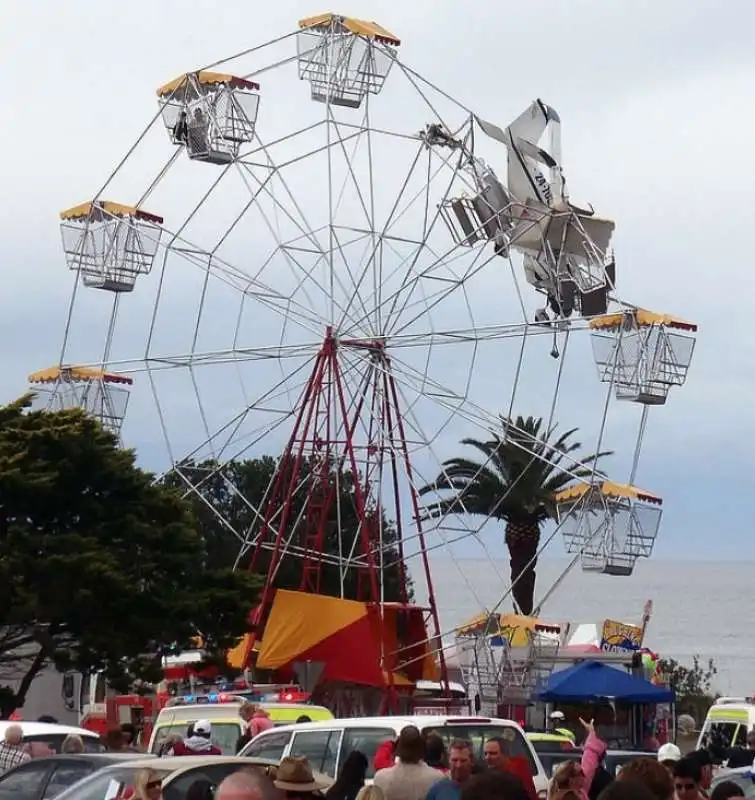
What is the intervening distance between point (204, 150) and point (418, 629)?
10.7 m

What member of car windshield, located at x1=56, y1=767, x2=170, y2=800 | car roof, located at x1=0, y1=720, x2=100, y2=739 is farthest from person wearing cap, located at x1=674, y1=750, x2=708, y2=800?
car roof, located at x1=0, y1=720, x2=100, y2=739

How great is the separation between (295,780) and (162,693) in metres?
26.3

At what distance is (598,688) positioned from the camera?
31.0 meters

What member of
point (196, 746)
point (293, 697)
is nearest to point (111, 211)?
point (293, 697)

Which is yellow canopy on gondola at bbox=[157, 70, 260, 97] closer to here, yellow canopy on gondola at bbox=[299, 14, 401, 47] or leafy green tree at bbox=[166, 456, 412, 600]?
yellow canopy on gondola at bbox=[299, 14, 401, 47]

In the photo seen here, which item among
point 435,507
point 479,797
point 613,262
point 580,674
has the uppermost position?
point 613,262

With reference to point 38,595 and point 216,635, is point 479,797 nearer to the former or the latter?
point 38,595

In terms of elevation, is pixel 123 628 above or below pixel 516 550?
below

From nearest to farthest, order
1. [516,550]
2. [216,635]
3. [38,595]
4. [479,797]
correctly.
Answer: [479,797] → [38,595] → [216,635] → [516,550]

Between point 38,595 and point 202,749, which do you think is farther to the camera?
point 38,595

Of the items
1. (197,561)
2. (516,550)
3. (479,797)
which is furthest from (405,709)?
(479,797)

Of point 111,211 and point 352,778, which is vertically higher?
point 111,211

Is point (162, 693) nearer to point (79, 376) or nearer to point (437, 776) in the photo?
point (79, 376)

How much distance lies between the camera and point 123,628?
3209 cm
